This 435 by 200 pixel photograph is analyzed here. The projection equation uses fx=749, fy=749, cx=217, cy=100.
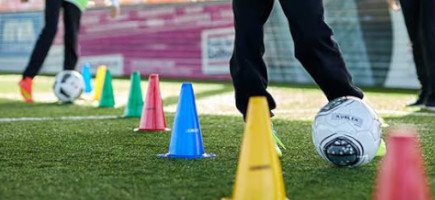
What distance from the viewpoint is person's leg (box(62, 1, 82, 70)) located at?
662 centimetres

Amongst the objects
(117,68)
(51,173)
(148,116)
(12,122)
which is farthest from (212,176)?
(117,68)

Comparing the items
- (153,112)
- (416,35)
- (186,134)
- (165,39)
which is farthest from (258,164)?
(165,39)

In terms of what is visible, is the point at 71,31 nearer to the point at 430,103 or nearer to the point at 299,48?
the point at 430,103

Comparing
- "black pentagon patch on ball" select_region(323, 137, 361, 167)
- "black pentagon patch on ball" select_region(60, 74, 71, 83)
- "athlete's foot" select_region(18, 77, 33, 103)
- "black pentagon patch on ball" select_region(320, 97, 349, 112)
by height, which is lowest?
"athlete's foot" select_region(18, 77, 33, 103)

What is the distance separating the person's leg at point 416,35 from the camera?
5.64 m

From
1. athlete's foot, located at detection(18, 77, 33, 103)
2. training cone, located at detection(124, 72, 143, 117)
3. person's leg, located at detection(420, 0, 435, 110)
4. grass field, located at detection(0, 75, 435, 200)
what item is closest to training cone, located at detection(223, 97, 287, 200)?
grass field, located at detection(0, 75, 435, 200)

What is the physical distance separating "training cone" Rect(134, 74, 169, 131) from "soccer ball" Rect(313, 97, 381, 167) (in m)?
1.61

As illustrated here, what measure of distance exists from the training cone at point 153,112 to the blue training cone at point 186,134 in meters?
1.01

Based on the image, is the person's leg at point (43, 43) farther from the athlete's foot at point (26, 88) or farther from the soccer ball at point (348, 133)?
the soccer ball at point (348, 133)

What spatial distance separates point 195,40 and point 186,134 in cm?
754

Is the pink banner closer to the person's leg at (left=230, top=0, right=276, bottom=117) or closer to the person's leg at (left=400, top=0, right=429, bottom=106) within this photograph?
the person's leg at (left=400, top=0, right=429, bottom=106)

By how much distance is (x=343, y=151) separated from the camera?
2930 mm

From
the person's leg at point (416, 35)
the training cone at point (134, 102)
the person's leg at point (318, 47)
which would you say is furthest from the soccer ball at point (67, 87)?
the person's leg at point (318, 47)

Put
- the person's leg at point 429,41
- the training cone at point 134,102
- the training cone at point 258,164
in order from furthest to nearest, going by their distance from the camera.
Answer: the person's leg at point 429,41, the training cone at point 134,102, the training cone at point 258,164
